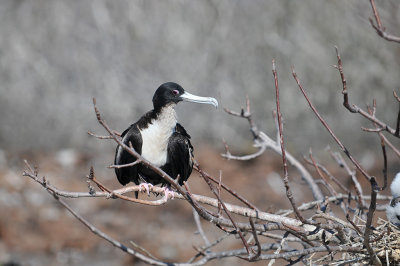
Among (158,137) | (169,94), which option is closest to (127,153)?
(158,137)

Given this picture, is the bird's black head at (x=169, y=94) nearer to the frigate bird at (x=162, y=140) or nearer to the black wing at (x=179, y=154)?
the frigate bird at (x=162, y=140)

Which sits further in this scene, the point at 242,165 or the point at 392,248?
the point at 242,165

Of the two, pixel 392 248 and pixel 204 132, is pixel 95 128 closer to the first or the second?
pixel 204 132

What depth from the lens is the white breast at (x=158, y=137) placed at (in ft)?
10.4

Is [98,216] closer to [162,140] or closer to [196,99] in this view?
[162,140]

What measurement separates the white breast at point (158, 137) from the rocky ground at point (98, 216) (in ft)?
10.6

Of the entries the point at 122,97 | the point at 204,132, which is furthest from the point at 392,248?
the point at 122,97

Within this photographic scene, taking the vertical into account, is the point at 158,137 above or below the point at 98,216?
below

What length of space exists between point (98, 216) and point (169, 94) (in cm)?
374

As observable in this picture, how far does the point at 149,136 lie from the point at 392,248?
4.48ft

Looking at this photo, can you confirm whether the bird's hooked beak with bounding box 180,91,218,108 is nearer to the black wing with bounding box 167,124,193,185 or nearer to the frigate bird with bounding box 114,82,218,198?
the frigate bird with bounding box 114,82,218,198

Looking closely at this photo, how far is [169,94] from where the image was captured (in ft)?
10.6

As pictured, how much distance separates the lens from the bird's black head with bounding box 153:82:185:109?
321 centimetres

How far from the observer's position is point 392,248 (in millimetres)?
2244
